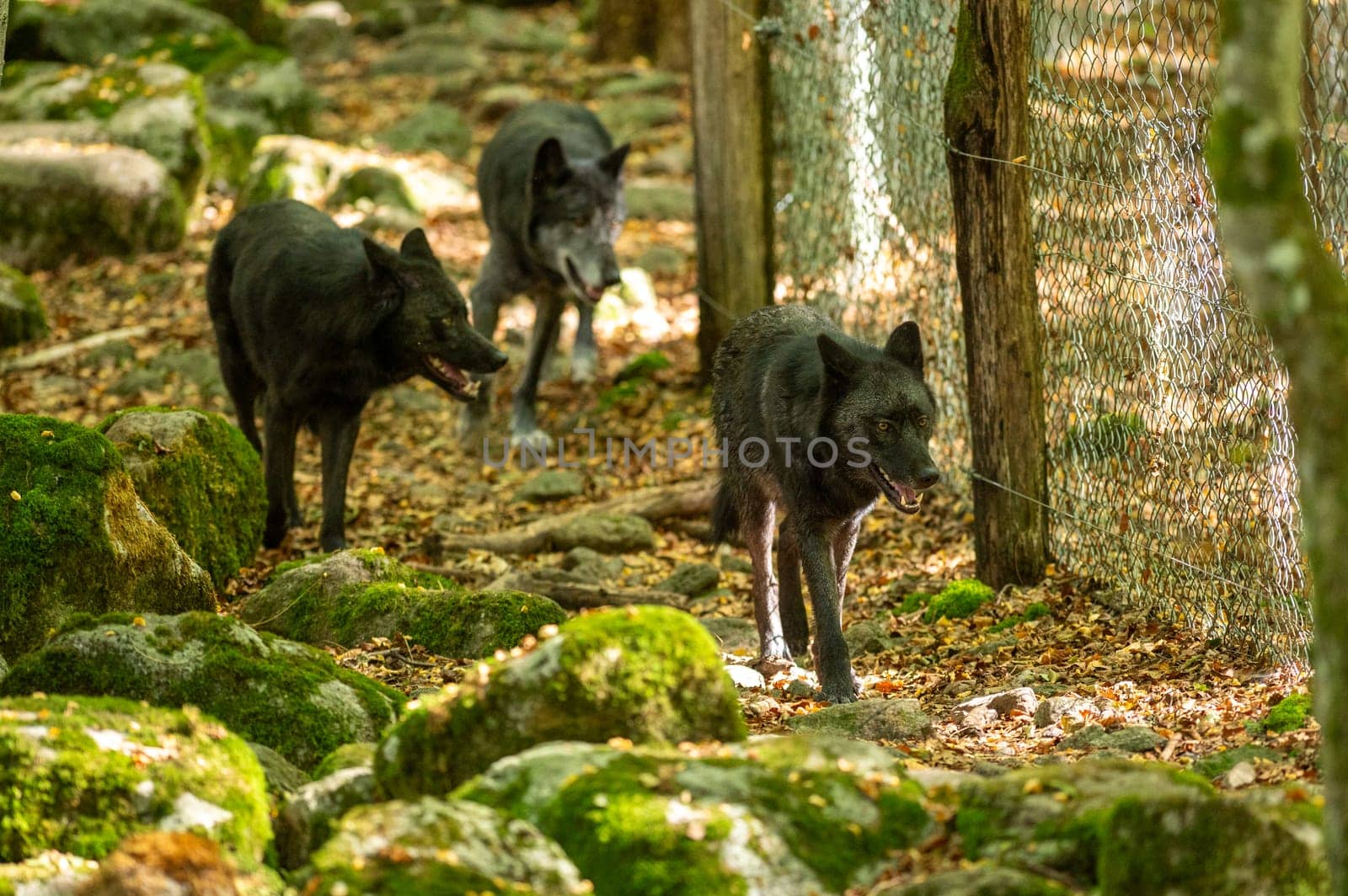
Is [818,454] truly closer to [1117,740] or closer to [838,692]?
[838,692]

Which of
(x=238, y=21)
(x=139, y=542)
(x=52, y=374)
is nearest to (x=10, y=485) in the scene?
(x=139, y=542)

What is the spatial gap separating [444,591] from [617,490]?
364 cm

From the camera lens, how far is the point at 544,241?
10.7 metres

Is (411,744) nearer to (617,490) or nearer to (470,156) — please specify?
(617,490)

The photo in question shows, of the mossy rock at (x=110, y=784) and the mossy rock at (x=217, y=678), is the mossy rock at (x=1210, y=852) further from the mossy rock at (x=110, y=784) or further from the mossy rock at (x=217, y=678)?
the mossy rock at (x=217, y=678)

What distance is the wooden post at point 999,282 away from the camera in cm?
648

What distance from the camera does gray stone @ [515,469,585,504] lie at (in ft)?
31.6

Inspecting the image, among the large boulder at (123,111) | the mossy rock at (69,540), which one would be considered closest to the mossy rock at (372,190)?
the large boulder at (123,111)

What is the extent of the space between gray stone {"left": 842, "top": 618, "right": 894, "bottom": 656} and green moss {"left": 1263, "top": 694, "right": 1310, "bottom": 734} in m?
2.21

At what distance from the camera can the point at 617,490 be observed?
9758 mm

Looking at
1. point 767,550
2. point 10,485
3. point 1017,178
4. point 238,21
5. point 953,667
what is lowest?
point 953,667

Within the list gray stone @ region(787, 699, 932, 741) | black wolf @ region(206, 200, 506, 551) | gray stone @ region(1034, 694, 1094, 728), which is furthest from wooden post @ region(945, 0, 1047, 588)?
black wolf @ region(206, 200, 506, 551)

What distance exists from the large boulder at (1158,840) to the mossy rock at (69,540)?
11.9ft

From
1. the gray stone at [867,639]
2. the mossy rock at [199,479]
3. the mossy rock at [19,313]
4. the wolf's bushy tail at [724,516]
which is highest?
the mossy rock at [19,313]
